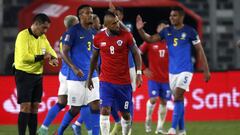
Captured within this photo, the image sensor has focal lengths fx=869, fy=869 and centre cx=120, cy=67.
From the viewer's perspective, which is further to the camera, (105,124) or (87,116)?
(87,116)

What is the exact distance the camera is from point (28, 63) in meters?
15.0

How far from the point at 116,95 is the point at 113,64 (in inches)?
20.8

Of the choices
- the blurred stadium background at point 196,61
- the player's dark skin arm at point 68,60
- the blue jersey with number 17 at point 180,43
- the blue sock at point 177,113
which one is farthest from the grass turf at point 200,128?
the player's dark skin arm at point 68,60

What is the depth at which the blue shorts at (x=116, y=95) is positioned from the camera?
14.2 meters

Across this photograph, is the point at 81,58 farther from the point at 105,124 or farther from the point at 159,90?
the point at 159,90

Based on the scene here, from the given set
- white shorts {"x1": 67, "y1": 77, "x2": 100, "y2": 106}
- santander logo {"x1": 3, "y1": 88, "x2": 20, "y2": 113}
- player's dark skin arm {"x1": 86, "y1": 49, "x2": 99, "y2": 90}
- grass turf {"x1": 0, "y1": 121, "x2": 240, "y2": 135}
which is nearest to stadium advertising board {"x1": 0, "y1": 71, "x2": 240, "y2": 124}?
santander logo {"x1": 3, "y1": 88, "x2": 20, "y2": 113}

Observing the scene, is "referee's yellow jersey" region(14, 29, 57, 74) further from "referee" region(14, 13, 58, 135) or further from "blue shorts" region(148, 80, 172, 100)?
"blue shorts" region(148, 80, 172, 100)

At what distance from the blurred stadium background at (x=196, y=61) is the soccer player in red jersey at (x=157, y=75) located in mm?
706

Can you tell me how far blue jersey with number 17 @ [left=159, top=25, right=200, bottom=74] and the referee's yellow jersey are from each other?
2.53m

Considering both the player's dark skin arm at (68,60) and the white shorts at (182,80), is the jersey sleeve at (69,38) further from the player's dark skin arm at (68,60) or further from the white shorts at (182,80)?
the white shorts at (182,80)

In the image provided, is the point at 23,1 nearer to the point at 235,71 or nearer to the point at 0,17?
the point at 0,17

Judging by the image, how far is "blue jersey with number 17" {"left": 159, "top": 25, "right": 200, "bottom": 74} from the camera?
53.6 feet

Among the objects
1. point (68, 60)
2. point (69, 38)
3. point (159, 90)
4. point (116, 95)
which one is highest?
point (69, 38)

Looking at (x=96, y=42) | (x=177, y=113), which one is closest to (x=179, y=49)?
(x=177, y=113)
